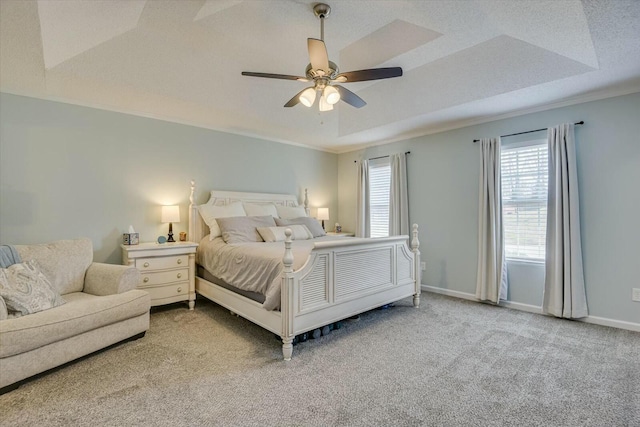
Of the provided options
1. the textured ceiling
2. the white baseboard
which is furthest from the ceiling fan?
the white baseboard

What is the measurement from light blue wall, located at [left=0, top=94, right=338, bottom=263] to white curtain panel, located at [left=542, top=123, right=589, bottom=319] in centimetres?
396

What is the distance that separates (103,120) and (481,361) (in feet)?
15.0

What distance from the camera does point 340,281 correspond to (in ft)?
9.50

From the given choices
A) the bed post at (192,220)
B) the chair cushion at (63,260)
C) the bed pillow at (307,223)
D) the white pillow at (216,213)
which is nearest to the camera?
the chair cushion at (63,260)

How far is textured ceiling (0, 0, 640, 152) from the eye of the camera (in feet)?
7.76

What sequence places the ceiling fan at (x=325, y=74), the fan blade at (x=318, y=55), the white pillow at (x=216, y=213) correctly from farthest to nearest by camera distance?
the white pillow at (x=216, y=213) → the ceiling fan at (x=325, y=74) → the fan blade at (x=318, y=55)

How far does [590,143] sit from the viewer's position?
3.28m

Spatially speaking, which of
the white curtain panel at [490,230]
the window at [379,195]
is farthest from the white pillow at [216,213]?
the white curtain panel at [490,230]

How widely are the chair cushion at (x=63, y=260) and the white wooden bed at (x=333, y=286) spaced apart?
1.24 metres

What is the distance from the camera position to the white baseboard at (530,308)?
3.08 metres

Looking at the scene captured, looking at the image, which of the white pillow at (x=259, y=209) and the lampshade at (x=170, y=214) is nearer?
the lampshade at (x=170, y=214)

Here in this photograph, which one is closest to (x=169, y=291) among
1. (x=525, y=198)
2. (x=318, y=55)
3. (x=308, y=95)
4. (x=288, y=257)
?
(x=288, y=257)

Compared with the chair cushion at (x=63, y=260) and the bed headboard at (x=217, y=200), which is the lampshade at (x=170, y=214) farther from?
the chair cushion at (x=63, y=260)

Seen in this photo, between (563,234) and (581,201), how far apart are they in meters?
0.41
